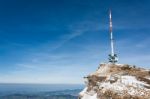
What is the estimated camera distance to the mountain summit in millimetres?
26630

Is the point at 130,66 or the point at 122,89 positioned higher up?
the point at 130,66

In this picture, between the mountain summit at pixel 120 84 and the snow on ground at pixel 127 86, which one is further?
the snow on ground at pixel 127 86

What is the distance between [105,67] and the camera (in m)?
38.8

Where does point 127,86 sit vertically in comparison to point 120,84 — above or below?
below

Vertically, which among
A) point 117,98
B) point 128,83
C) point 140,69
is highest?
point 140,69

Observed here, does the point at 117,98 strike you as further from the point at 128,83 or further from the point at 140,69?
the point at 140,69

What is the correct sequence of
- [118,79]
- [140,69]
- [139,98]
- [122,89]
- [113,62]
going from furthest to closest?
[113,62]
[140,69]
[118,79]
[122,89]
[139,98]

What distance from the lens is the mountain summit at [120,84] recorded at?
2663 cm

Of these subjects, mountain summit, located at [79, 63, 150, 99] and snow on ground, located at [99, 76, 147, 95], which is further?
snow on ground, located at [99, 76, 147, 95]

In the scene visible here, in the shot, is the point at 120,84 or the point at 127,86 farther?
the point at 120,84

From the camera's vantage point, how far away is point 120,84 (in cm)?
2858

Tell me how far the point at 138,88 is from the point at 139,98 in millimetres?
2112

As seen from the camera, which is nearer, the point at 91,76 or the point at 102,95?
the point at 102,95

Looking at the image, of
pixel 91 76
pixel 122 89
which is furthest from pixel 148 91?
pixel 91 76
